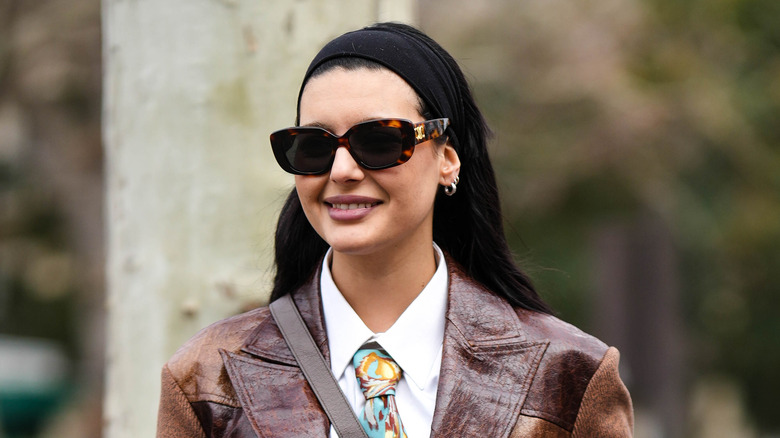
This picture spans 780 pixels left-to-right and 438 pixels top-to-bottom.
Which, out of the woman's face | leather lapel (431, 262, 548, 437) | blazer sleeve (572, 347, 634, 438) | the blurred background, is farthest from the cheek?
the blurred background

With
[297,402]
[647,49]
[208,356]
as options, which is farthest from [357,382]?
[647,49]

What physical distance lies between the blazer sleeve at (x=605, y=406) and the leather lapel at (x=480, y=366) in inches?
6.5

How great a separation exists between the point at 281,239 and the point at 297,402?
1.91 feet

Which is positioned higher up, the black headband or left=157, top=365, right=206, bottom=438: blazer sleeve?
the black headband

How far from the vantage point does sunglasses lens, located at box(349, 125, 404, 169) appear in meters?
2.64

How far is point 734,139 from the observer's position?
568 inches

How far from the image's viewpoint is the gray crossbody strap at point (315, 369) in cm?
271

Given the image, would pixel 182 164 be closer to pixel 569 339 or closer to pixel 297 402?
pixel 297 402

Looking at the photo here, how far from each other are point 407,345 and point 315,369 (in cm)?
26

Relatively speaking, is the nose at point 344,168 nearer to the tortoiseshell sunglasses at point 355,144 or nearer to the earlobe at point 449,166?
the tortoiseshell sunglasses at point 355,144

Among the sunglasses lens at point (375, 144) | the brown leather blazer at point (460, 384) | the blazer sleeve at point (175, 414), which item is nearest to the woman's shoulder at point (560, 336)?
the brown leather blazer at point (460, 384)

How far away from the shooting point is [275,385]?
280 cm

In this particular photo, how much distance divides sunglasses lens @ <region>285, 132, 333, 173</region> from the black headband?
21cm

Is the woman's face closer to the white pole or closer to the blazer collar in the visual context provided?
the blazer collar
